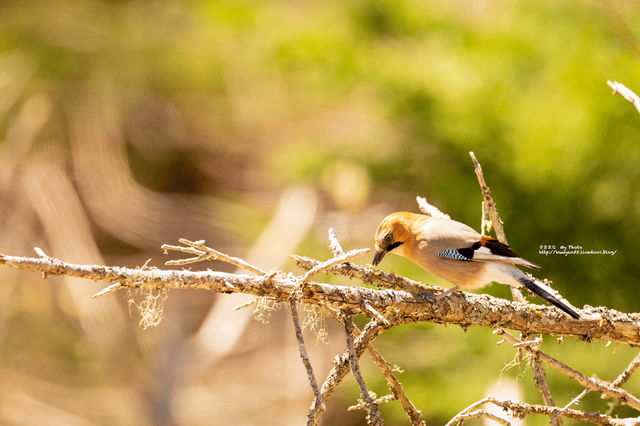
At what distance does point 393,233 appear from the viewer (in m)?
1.16

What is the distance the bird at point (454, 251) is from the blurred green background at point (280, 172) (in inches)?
12.3

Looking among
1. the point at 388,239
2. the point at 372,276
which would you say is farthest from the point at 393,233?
the point at 372,276

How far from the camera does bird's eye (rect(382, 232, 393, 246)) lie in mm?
1136

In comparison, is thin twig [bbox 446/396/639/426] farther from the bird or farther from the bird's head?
the bird's head

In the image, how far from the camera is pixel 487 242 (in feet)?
3.48

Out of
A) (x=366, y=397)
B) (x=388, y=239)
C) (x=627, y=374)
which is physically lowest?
(x=627, y=374)

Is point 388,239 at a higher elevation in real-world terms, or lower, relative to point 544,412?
higher

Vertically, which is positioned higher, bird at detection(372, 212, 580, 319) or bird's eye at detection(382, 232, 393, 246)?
bird's eye at detection(382, 232, 393, 246)

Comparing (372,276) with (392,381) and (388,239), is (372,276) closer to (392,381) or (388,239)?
(392,381)

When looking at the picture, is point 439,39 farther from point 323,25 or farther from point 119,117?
point 119,117

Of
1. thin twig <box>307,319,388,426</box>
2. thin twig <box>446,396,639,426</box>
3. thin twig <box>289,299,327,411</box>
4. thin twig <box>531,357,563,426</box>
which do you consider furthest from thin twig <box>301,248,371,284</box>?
thin twig <box>531,357,563,426</box>

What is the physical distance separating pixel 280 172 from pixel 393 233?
1.41 metres

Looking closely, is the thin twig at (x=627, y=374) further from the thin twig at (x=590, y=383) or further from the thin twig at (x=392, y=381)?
the thin twig at (x=392, y=381)

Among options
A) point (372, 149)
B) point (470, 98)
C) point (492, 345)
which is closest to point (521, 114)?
point (470, 98)
